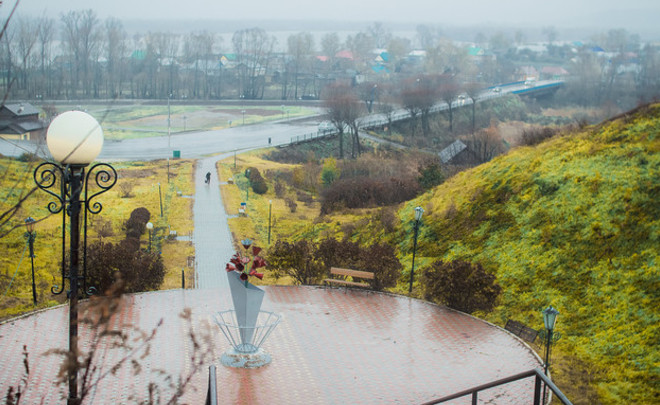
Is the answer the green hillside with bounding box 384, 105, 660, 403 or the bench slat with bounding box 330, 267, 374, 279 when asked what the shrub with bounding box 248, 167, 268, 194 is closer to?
the green hillside with bounding box 384, 105, 660, 403

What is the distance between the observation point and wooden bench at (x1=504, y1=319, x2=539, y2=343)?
46.4 ft

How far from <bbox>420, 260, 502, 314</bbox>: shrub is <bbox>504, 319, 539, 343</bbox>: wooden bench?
93cm

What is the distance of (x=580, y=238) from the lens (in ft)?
58.1

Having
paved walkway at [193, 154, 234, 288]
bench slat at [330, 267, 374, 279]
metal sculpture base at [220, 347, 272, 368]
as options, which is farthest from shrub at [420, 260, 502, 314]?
paved walkway at [193, 154, 234, 288]

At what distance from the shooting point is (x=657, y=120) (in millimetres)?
21875

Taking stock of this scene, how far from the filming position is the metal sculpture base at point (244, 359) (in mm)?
11867

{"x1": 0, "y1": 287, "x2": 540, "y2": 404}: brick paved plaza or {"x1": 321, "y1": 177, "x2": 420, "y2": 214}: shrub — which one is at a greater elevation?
{"x1": 321, "y1": 177, "x2": 420, "y2": 214}: shrub

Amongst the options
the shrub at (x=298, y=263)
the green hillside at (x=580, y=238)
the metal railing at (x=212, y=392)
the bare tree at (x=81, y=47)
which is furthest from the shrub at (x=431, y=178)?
the bare tree at (x=81, y=47)

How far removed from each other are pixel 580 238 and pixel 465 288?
4220 millimetres

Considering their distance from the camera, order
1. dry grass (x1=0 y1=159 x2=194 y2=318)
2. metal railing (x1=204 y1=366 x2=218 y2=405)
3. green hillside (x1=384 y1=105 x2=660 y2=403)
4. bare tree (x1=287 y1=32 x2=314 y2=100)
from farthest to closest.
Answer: bare tree (x1=287 y1=32 x2=314 y2=100) → dry grass (x1=0 y1=159 x2=194 y2=318) → green hillside (x1=384 y1=105 x2=660 y2=403) → metal railing (x1=204 y1=366 x2=218 y2=405)

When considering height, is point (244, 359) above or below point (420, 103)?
below

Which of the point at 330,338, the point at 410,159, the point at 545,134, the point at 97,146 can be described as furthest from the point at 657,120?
the point at 410,159

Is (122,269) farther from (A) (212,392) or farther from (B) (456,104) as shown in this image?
(B) (456,104)

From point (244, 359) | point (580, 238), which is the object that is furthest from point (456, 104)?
point (244, 359)
